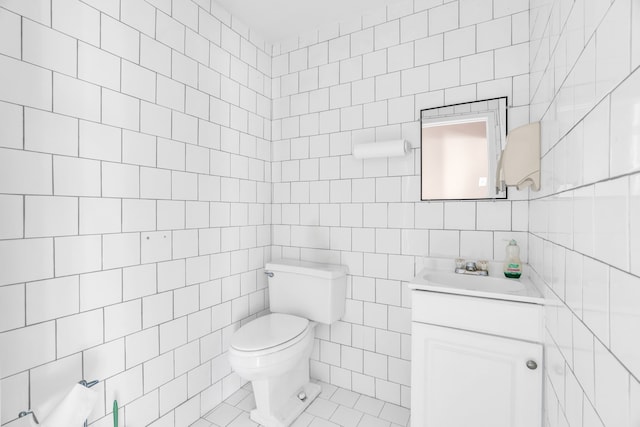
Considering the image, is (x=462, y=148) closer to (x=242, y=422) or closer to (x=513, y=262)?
(x=513, y=262)

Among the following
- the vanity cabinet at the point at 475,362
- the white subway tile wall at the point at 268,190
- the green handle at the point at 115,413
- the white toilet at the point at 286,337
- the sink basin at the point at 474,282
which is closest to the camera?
the white subway tile wall at the point at 268,190

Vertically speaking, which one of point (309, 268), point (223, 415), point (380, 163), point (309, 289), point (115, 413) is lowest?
point (223, 415)

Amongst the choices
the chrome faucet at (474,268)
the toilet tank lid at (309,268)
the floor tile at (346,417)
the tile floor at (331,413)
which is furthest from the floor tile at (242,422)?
the chrome faucet at (474,268)

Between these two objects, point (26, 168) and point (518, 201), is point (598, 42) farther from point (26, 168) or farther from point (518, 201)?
point (26, 168)

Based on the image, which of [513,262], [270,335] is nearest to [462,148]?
[513,262]

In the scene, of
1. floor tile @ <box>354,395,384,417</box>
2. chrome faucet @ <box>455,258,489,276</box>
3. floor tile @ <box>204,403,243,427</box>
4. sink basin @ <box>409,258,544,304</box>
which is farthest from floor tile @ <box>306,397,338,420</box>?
chrome faucet @ <box>455,258,489,276</box>

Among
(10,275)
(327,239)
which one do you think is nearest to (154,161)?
(10,275)

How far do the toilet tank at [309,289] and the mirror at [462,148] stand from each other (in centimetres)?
75

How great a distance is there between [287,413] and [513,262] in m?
1.49

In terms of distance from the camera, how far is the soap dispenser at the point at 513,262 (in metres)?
1.57

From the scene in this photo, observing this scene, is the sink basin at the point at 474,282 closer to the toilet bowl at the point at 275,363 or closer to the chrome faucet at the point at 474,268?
the chrome faucet at the point at 474,268

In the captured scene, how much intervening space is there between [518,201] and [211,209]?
1.71 m

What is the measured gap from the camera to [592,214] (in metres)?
0.64

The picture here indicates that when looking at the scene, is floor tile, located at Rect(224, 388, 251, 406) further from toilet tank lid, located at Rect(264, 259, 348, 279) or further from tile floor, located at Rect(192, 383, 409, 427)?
toilet tank lid, located at Rect(264, 259, 348, 279)
